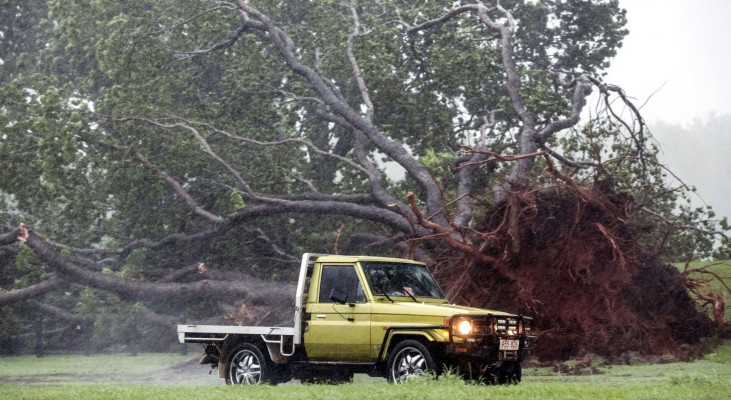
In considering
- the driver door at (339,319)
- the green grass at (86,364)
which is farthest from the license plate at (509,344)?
the green grass at (86,364)

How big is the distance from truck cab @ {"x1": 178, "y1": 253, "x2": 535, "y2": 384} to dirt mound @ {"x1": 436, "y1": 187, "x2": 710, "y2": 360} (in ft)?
13.0

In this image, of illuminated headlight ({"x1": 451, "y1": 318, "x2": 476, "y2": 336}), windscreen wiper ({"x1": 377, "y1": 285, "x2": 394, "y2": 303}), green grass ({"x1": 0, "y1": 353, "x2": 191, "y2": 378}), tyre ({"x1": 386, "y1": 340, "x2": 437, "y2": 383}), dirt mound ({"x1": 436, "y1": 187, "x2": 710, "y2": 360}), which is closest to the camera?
illuminated headlight ({"x1": 451, "y1": 318, "x2": 476, "y2": 336})

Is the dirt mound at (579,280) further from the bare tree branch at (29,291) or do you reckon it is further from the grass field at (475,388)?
the bare tree branch at (29,291)

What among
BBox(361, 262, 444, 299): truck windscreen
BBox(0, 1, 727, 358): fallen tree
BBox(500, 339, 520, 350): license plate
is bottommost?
BBox(500, 339, 520, 350): license plate

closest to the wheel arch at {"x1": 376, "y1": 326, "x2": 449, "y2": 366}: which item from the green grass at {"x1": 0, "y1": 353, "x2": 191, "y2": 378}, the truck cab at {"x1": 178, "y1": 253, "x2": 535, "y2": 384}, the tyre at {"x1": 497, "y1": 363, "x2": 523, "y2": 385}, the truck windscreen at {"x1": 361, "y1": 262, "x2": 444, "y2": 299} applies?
the truck cab at {"x1": 178, "y1": 253, "x2": 535, "y2": 384}

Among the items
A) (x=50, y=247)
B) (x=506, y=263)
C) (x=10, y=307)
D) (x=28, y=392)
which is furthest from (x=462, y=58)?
(x=28, y=392)

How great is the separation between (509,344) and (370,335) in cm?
170

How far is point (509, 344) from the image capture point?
40.6ft

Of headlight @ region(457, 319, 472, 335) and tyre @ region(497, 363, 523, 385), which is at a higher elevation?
headlight @ region(457, 319, 472, 335)

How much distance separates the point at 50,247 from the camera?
2248cm

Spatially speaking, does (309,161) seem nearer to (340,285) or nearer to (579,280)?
(579,280)

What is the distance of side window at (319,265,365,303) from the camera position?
42.9ft

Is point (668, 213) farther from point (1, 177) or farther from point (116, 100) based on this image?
point (1, 177)

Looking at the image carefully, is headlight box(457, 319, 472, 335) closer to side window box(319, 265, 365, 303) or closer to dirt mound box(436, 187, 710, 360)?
side window box(319, 265, 365, 303)
